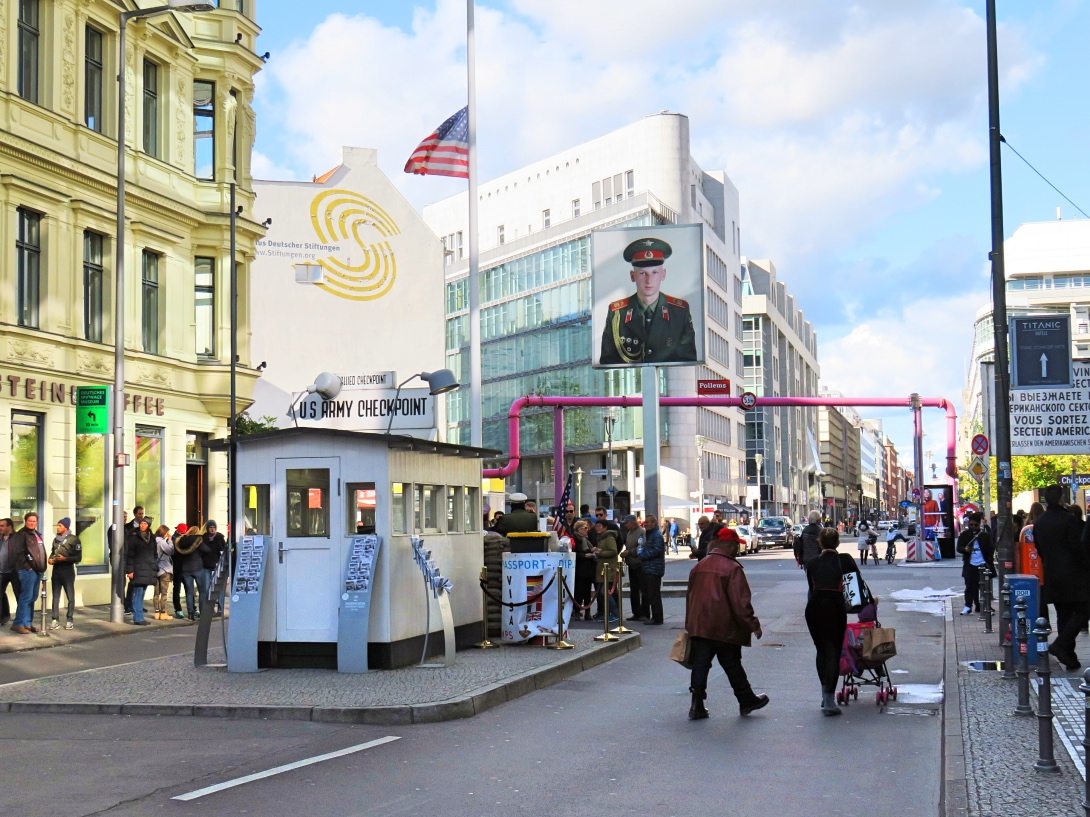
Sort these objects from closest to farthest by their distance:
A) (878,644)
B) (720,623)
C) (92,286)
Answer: (720,623), (878,644), (92,286)

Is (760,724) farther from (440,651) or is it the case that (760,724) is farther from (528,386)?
(528,386)

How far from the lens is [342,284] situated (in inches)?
2630

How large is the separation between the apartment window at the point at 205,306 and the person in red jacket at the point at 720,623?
23705 mm

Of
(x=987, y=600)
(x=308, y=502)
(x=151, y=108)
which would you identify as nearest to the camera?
(x=308, y=502)

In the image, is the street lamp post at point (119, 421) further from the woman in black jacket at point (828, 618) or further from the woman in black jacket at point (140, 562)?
the woman in black jacket at point (828, 618)

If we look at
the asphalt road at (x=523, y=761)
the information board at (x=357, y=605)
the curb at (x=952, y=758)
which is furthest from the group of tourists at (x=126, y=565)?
the curb at (x=952, y=758)

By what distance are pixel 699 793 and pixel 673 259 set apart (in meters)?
28.6

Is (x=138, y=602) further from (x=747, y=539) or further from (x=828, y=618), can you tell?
(x=747, y=539)

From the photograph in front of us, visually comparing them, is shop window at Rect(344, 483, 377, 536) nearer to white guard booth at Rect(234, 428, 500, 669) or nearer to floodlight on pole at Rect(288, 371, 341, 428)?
white guard booth at Rect(234, 428, 500, 669)

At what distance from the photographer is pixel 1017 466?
89.9m

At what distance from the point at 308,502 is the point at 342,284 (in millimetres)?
52300

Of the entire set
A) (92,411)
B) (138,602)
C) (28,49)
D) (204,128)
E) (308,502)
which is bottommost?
(138,602)

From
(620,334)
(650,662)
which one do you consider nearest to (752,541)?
(620,334)

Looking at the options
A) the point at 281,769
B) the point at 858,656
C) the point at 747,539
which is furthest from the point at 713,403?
the point at 281,769
